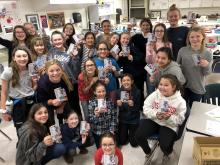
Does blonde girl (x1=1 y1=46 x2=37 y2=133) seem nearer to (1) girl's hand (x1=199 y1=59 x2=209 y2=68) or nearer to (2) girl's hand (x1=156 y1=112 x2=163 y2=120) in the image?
(2) girl's hand (x1=156 y1=112 x2=163 y2=120)

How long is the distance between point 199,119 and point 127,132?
1074mm

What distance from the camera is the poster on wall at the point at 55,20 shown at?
5172mm

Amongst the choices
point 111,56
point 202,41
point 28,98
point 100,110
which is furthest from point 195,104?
point 28,98

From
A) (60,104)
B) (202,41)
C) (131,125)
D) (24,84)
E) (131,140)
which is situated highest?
(202,41)

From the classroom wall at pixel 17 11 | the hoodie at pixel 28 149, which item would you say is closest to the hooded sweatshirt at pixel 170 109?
Result: the hoodie at pixel 28 149

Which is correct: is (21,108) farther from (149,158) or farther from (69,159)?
(149,158)

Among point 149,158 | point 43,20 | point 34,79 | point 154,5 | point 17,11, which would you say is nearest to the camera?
point 149,158

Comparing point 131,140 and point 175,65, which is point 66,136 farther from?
point 175,65

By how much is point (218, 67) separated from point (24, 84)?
331cm

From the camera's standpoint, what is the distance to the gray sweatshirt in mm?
2660

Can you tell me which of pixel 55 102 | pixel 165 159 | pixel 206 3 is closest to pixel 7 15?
pixel 55 102

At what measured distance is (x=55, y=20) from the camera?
17.5ft

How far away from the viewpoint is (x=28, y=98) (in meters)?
2.56

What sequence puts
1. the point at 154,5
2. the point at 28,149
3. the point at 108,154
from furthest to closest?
the point at 154,5, the point at 28,149, the point at 108,154
